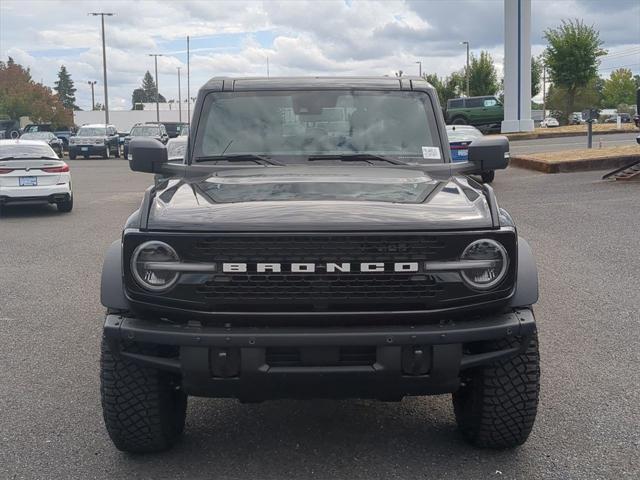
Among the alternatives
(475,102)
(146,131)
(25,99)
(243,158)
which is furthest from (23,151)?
(25,99)

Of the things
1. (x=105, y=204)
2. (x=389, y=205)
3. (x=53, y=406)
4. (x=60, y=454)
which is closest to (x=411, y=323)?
(x=389, y=205)

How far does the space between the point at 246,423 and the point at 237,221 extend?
58.0 inches

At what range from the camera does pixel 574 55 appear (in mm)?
45281

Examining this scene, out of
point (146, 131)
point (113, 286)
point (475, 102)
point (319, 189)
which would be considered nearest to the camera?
point (113, 286)

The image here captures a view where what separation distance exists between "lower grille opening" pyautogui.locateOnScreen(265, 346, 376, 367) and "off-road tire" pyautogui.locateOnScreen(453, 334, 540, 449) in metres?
0.65

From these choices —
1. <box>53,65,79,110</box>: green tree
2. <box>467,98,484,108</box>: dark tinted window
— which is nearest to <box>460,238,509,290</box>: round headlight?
<box>467,98,484,108</box>: dark tinted window

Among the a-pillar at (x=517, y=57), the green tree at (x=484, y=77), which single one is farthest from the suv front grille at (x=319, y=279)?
the green tree at (x=484, y=77)

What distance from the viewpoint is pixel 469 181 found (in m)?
4.57

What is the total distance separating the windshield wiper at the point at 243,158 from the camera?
4.86 meters

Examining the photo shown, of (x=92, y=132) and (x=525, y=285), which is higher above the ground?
(x=92, y=132)

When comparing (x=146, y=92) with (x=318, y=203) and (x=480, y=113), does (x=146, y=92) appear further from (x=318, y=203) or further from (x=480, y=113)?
(x=318, y=203)

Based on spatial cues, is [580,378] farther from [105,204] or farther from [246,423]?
[105,204]

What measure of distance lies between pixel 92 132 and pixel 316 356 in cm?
3868

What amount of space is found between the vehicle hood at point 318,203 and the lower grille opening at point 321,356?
0.52 m
